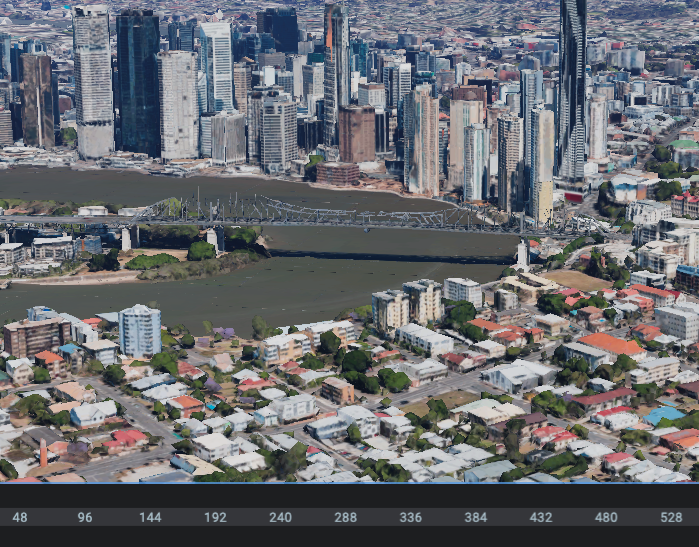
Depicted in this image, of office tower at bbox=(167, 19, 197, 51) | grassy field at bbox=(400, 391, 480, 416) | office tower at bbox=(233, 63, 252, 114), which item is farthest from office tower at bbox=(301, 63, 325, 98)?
grassy field at bbox=(400, 391, 480, 416)

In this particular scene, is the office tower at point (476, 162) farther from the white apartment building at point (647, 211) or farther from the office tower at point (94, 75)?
the office tower at point (94, 75)

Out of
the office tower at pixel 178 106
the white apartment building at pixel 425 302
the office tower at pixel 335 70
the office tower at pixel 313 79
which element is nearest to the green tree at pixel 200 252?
the white apartment building at pixel 425 302

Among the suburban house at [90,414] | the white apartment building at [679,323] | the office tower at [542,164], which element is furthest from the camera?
the office tower at [542,164]

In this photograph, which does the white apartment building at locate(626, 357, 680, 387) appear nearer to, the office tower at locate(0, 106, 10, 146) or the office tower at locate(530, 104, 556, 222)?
the office tower at locate(530, 104, 556, 222)

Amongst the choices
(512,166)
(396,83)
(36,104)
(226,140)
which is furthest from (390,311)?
(396,83)

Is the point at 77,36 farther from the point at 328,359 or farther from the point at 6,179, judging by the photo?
the point at 328,359

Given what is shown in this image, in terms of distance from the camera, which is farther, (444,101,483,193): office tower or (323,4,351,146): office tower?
(323,4,351,146): office tower
